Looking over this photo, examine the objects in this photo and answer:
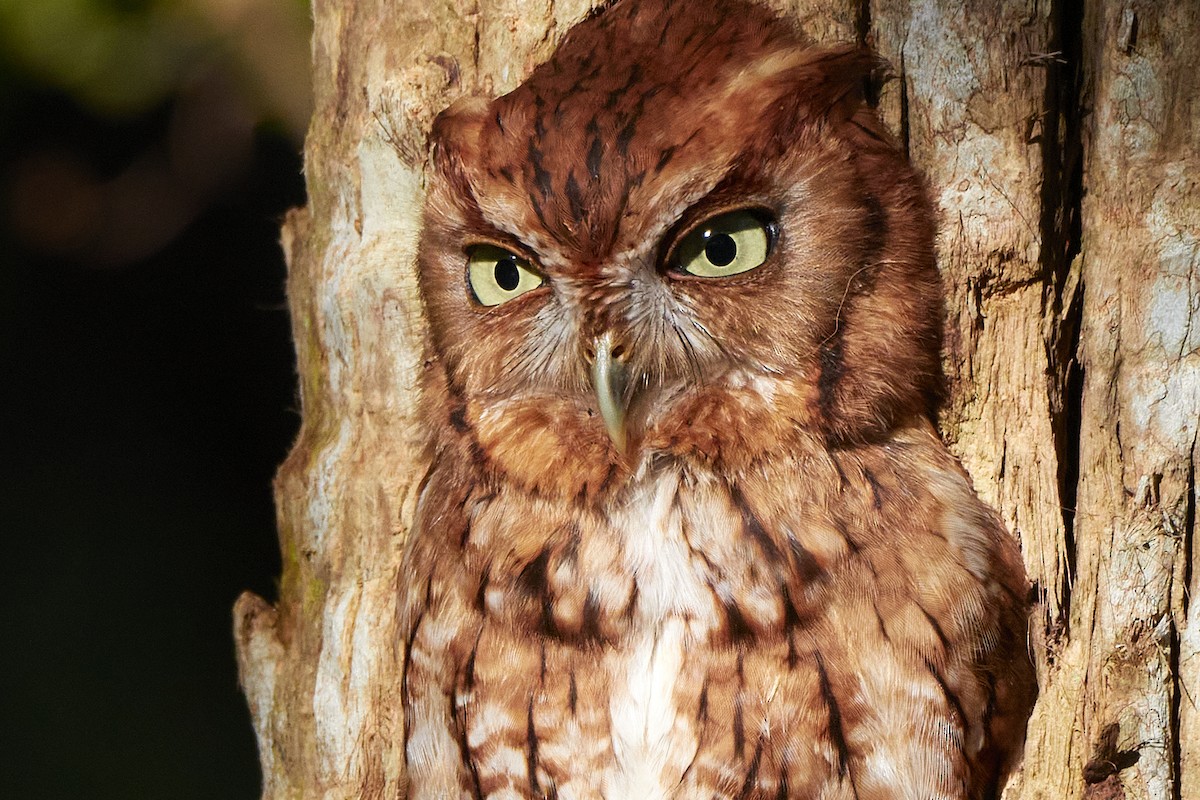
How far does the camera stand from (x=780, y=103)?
129 centimetres

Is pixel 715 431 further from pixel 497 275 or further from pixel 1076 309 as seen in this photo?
pixel 1076 309

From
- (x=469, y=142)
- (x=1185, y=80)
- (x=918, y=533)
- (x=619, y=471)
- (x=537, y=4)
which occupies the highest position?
(x=537, y=4)

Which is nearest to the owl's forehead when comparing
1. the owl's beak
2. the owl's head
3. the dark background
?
the owl's head

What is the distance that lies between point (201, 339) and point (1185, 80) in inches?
108

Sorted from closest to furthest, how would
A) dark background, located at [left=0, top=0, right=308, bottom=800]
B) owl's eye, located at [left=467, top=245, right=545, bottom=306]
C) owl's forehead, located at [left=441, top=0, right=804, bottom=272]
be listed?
owl's forehead, located at [left=441, top=0, right=804, bottom=272], owl's eye, located at [left=467, top=245, right=545, bottom=306], dark background, located at [left=0, top=0, right=308, bottom=800]


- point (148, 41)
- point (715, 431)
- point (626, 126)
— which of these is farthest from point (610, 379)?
point (148, 41)

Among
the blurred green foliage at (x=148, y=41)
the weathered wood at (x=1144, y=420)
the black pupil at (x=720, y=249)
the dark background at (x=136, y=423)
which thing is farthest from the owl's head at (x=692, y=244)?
the dark background at (x=136, y=423)

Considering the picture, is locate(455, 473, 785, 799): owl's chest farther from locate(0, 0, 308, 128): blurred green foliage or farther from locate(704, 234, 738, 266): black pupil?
locate(0, 0, 308, 128): blurred green foliage

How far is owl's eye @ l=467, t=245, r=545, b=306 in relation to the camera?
54.5 inches

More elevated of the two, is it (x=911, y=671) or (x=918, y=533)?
(x=918, y=533)

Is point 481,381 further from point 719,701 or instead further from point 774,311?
point 719,701

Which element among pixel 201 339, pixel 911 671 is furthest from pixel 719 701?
pixel 201 339

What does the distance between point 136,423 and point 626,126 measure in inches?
96.9

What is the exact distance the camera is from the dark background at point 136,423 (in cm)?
305
